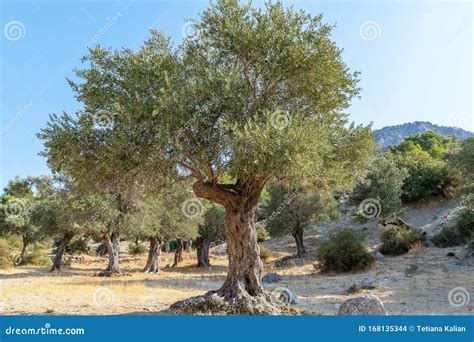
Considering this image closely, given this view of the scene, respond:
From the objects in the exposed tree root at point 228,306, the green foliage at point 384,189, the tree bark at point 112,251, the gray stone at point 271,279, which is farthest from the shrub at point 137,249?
the exposed tree root at point 228,306

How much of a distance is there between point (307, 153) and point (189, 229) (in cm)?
3182

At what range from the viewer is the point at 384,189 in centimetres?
4616

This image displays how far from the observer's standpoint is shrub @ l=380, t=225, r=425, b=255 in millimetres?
42344

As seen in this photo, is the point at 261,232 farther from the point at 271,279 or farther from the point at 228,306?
the point at 228,306

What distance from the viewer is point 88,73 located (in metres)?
16.7

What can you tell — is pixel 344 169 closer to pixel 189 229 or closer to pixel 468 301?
pixel 468 301

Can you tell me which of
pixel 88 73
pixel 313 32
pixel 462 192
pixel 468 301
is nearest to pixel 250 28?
pixel 313 32
